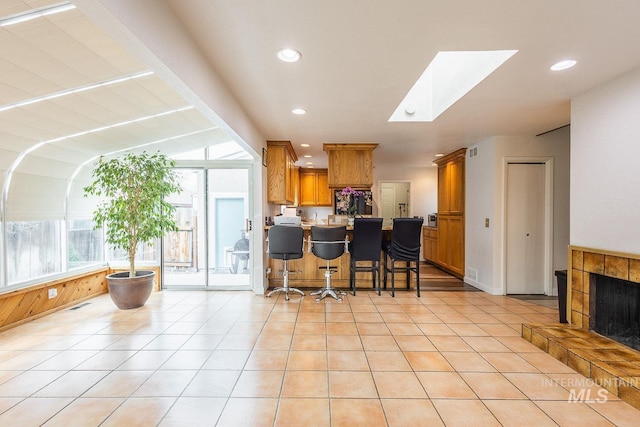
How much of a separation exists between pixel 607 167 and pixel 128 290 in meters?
5.08

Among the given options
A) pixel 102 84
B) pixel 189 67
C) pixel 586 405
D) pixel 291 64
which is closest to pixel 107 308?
pixel 102 84

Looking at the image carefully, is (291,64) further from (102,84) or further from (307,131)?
(307,131)

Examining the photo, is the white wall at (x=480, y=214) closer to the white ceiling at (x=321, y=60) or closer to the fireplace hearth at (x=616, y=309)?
the white ceiling at (x=321, y=60)

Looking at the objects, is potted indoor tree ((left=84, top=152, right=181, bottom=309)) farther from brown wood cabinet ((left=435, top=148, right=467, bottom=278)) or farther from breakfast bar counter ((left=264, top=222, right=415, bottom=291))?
brown wood cabinet ((left=435, top=148, right=467, bottom=278))

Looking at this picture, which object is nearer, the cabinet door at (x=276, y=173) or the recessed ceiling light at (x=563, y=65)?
the recessed ceiling light at (x=563, y=65)

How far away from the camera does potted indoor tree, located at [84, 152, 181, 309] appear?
11.6 ft

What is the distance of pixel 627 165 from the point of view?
2395mm

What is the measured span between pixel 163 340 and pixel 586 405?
321cm

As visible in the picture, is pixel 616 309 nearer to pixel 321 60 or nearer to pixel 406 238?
pixel 406 238

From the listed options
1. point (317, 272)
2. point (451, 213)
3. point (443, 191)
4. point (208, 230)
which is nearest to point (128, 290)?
point (208, 230)

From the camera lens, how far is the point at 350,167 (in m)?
4.89

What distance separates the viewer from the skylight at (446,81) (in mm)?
2404

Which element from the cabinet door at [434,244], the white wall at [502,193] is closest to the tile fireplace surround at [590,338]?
the white wall at [502,193]

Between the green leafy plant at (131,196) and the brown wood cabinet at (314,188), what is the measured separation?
3827 mm
